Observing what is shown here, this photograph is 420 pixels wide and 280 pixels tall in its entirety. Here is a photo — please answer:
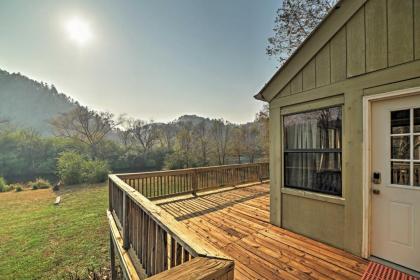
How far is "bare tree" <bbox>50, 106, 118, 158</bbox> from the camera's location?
74.2 ft

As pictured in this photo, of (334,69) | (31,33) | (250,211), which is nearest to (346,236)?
(250,211)

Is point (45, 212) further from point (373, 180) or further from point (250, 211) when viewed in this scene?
point (373, 180)

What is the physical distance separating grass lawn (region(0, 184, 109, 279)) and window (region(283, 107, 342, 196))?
5749 mm

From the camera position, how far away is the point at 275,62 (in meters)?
8.82

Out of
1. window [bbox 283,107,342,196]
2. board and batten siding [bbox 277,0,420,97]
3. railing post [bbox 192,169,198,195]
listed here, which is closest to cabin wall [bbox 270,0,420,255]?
board and batten siding [bbox 277,0,420,97]

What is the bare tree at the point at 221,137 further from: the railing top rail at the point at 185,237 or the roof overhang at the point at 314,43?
the railing top rail at the point at 185,237

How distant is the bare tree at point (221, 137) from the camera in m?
20.8

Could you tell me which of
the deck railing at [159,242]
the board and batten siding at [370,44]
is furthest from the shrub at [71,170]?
the board and batten siding at [370,44]

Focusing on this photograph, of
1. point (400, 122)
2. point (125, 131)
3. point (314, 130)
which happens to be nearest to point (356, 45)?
point (400, 122)

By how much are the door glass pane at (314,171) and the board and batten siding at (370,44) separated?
117cm

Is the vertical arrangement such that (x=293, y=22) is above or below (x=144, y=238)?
above

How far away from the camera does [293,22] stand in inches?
316

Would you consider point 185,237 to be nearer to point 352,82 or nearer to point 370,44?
point 352,82

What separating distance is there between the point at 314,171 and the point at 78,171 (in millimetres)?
17021
